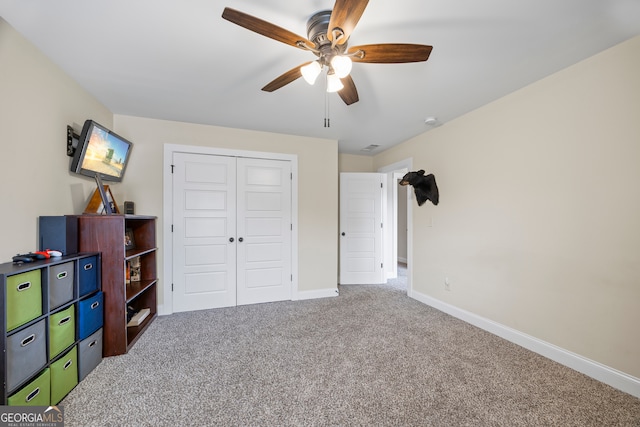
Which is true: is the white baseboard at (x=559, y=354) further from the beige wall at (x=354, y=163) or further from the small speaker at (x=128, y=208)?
the small speaker at (x=128, y=208)

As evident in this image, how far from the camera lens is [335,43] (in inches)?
54.1

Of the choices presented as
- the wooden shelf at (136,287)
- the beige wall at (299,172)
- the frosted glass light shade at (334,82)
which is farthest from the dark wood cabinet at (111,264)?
the frosted glass light shade at (334,82)

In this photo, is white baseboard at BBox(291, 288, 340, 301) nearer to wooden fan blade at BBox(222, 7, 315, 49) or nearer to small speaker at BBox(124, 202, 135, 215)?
small speaker at BBox(124, 202, 135, 215)

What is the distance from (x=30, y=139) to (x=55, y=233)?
2.23ft

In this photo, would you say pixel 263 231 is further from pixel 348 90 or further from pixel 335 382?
pixel 348 90

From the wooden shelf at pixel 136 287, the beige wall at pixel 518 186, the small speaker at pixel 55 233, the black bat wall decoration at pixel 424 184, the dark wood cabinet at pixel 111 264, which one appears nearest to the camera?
the beige wall at pixel 518 186

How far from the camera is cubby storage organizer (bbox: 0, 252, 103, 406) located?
1322 mm

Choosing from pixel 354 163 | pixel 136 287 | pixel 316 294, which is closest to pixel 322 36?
pixel 136 287

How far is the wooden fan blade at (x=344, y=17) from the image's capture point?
3.65 ft

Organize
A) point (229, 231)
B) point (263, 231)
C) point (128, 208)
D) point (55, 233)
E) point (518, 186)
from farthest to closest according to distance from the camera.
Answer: point (263, 231)
point (229, 231)
point (128, 208)
point (518, 186)
point (55, 233)

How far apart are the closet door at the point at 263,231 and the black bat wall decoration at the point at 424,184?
174cm

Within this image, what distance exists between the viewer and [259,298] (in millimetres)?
3516

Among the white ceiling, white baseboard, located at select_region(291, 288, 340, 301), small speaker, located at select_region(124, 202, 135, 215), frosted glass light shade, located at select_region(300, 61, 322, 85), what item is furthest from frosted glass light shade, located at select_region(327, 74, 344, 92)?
white baseboard, located at select_region(291, 288, 340, 301)

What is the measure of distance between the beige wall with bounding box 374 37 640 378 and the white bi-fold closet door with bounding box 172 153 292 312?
2316 mm
